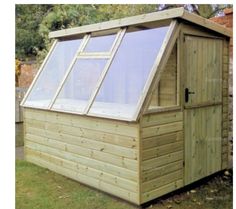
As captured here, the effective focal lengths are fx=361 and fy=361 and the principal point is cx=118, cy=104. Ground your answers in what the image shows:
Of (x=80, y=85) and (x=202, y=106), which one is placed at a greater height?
(x=80, y=85)

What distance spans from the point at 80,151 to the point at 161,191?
0.95m

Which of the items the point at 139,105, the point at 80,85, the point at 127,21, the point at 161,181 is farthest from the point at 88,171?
the point at 127,21

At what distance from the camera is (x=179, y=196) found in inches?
141

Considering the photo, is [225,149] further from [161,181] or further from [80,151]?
[80,151]

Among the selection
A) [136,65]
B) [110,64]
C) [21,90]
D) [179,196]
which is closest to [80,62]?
[110,64]

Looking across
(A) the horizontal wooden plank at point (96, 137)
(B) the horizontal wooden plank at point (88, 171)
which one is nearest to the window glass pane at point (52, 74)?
(A) the horizontal wooden plank at point (96, 137)

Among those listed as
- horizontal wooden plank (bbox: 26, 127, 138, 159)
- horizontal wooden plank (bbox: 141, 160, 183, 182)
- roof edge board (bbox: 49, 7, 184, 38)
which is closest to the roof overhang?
roof edge board (bbox: 49, 7, 184, 38)

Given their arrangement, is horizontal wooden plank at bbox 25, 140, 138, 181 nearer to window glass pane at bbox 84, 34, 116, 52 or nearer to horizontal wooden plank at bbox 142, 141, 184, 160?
horizontal wooden plank at bbox 142, 141, 184, 160

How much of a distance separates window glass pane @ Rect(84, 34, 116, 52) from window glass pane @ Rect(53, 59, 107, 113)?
133 millimetres

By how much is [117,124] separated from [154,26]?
1.01 meters

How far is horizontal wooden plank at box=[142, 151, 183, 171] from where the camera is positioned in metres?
3.22

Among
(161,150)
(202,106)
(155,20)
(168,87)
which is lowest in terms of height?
(161,150)

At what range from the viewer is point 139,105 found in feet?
10.3

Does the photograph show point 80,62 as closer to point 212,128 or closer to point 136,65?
point 136,65
